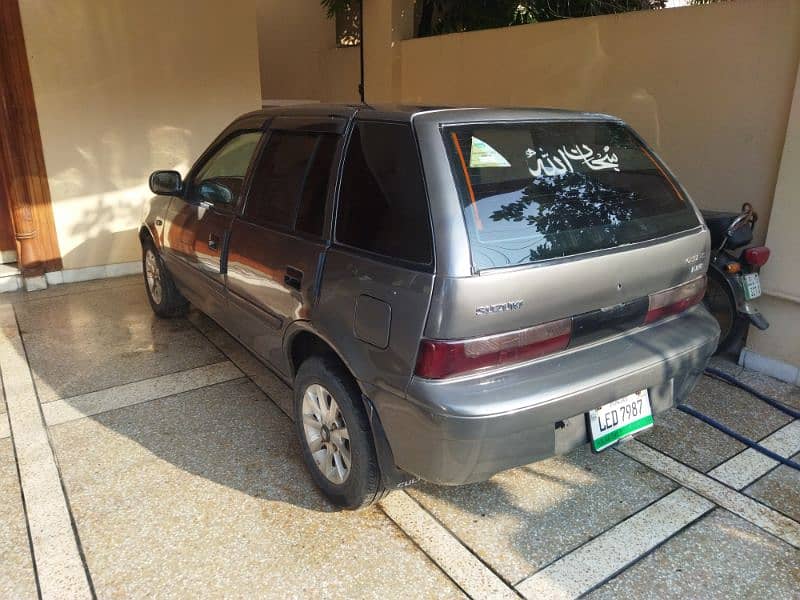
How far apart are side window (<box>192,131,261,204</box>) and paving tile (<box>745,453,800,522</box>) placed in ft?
9.76

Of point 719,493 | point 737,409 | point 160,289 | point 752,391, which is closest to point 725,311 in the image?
point 752,391

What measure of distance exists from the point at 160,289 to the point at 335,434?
280cm

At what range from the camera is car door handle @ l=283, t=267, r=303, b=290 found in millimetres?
2711

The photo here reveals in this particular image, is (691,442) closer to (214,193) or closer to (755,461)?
(755,461)

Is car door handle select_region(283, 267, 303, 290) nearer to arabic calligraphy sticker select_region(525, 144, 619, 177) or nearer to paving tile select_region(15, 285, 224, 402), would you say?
arabic calligraphy sticker select_region(525, 144, 619, 177)

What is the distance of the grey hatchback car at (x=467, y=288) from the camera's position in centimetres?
212

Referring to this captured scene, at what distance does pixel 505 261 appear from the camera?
215 cm

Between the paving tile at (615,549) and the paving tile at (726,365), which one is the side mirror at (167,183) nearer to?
the paving tile at (615,549)

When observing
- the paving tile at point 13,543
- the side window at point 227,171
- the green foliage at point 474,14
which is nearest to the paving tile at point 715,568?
the paving tile at point 13,543

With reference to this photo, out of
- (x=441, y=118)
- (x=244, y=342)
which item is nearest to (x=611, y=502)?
(x=441, y=118)

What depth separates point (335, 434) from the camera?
8.69 ft

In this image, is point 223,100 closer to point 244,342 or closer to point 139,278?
point 139,278

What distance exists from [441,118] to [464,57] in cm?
456

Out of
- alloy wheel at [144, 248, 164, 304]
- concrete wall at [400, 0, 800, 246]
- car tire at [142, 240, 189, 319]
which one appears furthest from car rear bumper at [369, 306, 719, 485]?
alloy wheel at [144, 248, 164, 304]
